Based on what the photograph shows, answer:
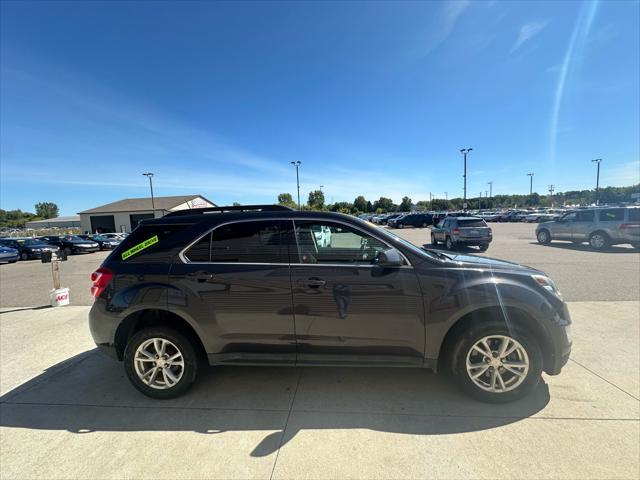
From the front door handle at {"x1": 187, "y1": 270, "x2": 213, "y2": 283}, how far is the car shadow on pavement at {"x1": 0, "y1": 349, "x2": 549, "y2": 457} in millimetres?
1178

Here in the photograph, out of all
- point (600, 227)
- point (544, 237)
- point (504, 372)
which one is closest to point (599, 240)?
point (600, 227)

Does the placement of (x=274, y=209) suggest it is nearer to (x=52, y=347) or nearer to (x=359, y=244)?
(x=359, y=244)

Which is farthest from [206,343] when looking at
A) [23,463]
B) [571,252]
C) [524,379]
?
[571,252]

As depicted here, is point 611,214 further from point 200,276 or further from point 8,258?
point 8,258

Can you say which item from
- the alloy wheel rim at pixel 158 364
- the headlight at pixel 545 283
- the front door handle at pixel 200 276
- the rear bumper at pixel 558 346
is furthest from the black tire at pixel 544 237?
the alloy wheel rim at pixel 158 364

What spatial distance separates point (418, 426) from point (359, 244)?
1683mm

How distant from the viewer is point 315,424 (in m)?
2.53

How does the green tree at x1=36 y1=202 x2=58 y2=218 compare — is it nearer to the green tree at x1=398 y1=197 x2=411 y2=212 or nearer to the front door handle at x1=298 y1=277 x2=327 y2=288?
the green tree at x1=398 y1=197 x2=411 y2=212

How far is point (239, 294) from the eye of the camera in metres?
2.81

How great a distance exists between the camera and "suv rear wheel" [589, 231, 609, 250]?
13000mm

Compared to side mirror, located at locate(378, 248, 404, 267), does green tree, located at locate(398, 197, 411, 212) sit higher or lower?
higher

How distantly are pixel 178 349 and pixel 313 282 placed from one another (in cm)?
147

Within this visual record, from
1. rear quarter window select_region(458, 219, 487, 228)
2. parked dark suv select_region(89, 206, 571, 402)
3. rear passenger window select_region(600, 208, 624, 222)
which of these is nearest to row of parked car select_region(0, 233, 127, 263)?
parked dark suv select_region(89, 206, 571, 402)

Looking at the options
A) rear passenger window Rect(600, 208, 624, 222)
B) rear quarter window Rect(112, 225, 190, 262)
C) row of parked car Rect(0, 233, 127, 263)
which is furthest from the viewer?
row of parked car Rect(0, 233, 127, 263)
